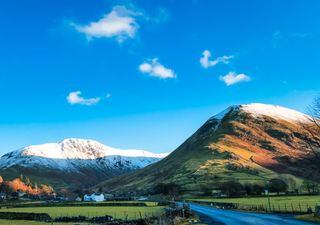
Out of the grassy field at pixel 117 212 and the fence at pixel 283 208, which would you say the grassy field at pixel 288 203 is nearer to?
the fence at pixel 283 208

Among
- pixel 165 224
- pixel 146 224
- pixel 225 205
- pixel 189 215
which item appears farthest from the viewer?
pixel 225 205

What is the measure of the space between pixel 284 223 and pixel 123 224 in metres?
23.8

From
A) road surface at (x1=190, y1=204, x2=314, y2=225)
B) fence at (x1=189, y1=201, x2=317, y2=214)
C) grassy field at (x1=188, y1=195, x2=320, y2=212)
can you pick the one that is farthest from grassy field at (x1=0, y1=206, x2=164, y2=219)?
grassy field at (x1=188, y1=195, x2=320, y2=212)

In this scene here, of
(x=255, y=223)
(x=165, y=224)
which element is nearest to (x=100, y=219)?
(x=165, y=224)

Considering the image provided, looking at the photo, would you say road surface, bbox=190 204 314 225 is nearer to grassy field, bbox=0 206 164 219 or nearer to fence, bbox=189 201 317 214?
fence, bbox=189 201 317 214

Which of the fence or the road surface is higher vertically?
the fence

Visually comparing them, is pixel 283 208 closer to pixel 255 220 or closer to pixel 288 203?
pixel 288 203

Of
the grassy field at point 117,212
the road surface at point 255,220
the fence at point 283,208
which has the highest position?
the grassy field at point 117,212

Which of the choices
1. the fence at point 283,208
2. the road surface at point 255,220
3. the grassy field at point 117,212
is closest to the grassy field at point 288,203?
the fence at point 283,208

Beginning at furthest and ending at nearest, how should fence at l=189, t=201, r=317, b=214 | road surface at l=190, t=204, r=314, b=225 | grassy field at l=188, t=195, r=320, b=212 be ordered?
1. grassy field at l=188, t=195, r=320, b=212
2. fence at l=189, t=201, r=317, b=214
3. road surface at l=190, t=204, r=314, b=225

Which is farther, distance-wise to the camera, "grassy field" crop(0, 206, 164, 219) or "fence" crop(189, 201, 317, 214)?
"grassy field" crop(0, 206, 164, 219)

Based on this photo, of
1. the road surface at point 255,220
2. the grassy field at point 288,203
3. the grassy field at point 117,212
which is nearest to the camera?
the road surface at point 255,220

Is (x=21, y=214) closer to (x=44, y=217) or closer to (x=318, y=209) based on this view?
(x=44, y=217)

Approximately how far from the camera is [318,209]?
2867 inches
